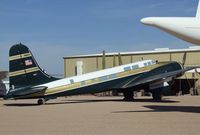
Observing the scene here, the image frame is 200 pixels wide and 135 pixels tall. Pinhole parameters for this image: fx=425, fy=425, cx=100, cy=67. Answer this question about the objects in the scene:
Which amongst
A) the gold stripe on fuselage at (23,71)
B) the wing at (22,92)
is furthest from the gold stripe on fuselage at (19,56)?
the wing at (22,92)

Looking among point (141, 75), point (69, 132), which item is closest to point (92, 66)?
point (141, 75)

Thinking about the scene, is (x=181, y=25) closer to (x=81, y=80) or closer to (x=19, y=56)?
(x=81, y=80)

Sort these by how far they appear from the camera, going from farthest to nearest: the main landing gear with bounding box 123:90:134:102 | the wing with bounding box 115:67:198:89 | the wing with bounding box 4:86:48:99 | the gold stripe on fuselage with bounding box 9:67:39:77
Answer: the main landing gear with bounding box 123:90:134:102
the wing with bounding box 115:67:198:89
the gold stripe on fuselage with bounding box 9:67:39:77
the wing with bounding box 4:86:48:99

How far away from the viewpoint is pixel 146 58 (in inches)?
2670

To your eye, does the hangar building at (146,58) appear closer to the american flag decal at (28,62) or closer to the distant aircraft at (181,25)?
the american flag decal at (28,62)

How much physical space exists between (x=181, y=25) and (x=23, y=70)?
18707 millimetres

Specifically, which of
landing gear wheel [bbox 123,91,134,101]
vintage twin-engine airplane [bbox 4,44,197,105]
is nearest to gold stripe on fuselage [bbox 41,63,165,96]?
vintage twin-engine airplane [bbox 4,44,197,105]

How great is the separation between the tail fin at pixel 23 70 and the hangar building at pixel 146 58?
27564 mm

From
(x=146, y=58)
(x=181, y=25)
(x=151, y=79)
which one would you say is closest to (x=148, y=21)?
(x=181, y=25)

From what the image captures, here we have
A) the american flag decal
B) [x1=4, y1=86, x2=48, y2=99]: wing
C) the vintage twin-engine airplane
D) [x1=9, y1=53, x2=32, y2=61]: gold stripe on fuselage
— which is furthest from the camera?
the american flag decal

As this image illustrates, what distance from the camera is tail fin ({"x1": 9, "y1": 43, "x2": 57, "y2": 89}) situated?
1396 inches

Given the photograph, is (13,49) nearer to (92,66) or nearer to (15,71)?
(15,71)

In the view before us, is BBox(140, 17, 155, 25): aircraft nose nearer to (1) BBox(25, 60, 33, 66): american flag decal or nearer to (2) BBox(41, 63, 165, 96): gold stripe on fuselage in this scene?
(2) BBox(41, 63, 165, 96): gold stripe on fuselage

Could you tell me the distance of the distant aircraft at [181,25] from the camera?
67.0 feet
